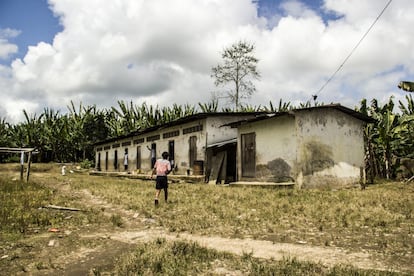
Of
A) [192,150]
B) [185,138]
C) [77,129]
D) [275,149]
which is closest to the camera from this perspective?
[275,149]

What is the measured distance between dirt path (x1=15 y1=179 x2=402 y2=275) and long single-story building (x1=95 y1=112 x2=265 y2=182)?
11.6m

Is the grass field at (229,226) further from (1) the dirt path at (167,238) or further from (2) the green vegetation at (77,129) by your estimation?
(2) the green vegetation at (77,129)

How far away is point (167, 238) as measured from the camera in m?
6.13

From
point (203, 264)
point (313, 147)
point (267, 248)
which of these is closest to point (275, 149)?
point (313, 147)

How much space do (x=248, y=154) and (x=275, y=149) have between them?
178 centimetres

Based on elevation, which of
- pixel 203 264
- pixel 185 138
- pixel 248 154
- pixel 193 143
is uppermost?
pixel 185 138

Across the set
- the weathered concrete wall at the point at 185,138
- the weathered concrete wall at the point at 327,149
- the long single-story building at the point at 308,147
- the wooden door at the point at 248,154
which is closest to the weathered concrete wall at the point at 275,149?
the long single-story building at the point at 308,147

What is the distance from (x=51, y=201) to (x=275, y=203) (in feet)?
21.0

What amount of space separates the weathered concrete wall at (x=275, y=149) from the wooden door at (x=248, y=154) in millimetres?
303

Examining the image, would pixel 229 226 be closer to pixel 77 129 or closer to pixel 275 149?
pixel 275 149

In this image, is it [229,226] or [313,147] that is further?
[313,147]

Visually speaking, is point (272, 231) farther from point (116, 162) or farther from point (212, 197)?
point (116, 162)

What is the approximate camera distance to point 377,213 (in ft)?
26.6

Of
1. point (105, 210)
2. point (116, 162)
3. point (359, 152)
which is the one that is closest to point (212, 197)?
point (105, 210)
